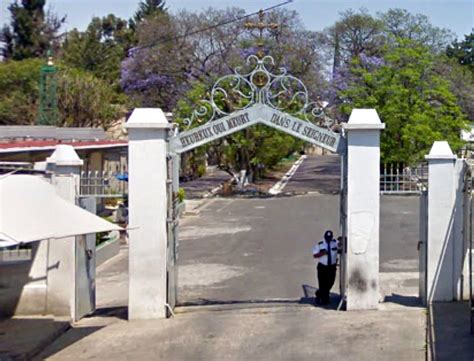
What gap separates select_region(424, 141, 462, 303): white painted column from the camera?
12.6m

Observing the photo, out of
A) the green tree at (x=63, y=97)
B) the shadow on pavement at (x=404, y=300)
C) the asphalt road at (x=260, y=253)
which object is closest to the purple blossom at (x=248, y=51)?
the green tree at (x=63, y=97)

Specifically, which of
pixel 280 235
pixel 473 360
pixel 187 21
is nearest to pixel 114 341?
pixel 473 360

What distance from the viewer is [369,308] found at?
12.7 metres

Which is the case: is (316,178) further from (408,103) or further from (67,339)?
(67,339)

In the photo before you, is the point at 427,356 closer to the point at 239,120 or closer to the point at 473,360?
the point at 473,360

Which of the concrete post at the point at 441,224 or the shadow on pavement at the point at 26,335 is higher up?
the concrete post at the point at 441,224

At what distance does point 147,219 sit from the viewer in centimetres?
1288

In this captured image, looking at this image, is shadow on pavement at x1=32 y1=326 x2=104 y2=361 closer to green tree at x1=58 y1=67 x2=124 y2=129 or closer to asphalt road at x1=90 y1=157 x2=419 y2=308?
asphalt road at x1=90 y1=157 x2=419 y2=308

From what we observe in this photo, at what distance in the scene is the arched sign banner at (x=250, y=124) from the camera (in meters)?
13.3

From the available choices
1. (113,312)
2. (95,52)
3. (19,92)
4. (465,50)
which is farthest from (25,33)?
(113,312)

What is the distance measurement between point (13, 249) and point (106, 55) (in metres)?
60.3

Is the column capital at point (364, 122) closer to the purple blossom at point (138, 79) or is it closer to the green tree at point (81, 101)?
the green tree at point (81, 101)

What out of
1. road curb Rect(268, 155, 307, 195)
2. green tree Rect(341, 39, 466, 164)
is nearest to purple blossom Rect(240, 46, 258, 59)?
green tree Rect(341, 39, 466, 164)

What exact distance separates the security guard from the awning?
414cm
